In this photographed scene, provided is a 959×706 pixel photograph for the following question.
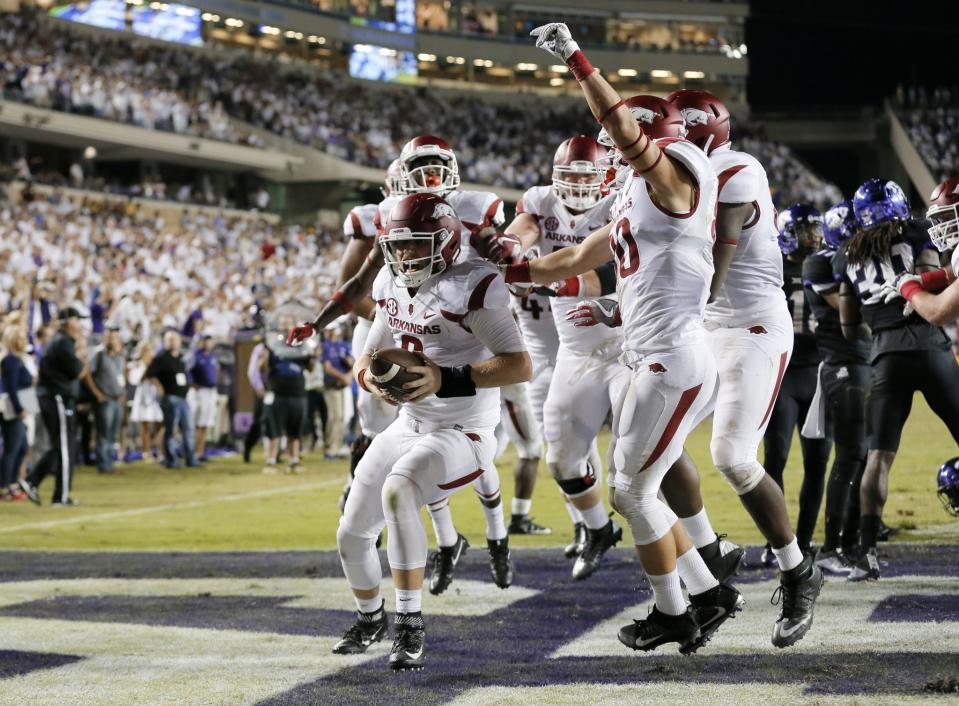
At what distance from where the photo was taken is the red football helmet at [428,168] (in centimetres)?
704

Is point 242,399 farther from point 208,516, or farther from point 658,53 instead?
point 658,53

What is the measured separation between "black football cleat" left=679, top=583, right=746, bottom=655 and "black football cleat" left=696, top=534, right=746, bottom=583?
0.40 meters

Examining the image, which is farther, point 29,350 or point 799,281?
point 29,350

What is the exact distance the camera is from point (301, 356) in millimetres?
15930

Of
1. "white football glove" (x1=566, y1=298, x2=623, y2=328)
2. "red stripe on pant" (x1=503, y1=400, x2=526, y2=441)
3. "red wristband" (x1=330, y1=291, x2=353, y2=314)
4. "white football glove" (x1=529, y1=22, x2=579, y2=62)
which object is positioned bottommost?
"red stripe on pant" (x1=503, y1=400, x2=526, y2=441)

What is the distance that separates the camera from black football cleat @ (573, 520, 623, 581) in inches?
290

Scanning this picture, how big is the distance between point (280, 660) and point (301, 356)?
1057 centimetres

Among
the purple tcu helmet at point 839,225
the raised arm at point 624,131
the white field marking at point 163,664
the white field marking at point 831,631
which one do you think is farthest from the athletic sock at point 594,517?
the raised arm at point 624,131

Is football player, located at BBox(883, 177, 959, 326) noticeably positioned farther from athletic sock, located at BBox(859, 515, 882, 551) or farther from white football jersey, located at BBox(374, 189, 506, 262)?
white football jersey, located at BBox(374, 189, 506, 262)

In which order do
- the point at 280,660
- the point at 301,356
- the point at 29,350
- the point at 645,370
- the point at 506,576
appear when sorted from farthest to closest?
the point at 301,356
the point at 29,350
the point at 506,576
the point at 280,660
the point at 645,370

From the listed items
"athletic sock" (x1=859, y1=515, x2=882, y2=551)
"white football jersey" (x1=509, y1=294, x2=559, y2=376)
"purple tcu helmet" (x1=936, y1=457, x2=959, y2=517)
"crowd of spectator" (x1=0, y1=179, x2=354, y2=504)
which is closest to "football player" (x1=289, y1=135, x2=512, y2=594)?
"white football jersey" (x1=509, y1=294, x2=559, y2=376)

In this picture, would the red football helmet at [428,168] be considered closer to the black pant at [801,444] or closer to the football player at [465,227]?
the football player at [465,227]

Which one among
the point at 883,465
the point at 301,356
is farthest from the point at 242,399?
the point at 883,465

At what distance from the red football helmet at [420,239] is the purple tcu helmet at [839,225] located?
8.37 ft
